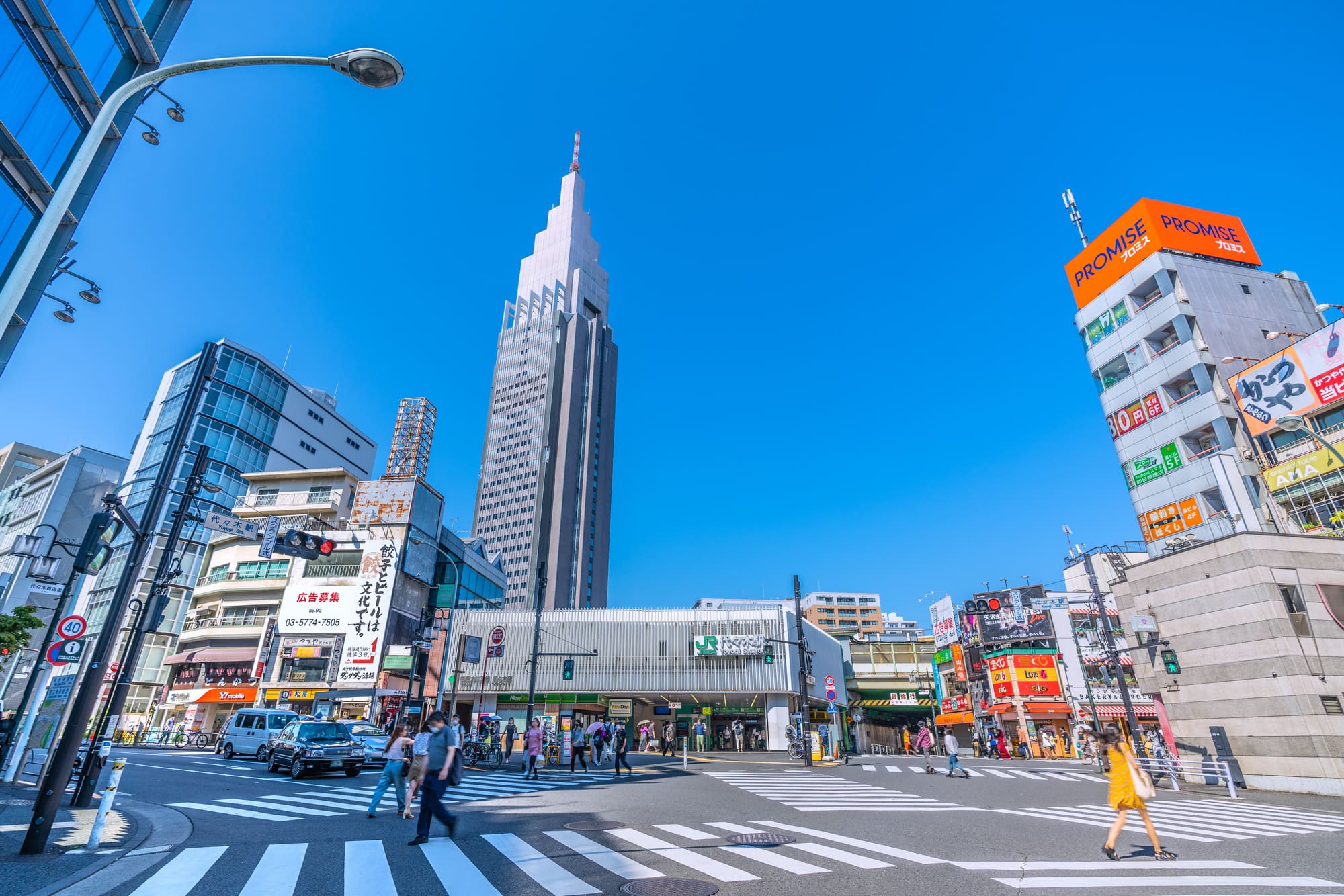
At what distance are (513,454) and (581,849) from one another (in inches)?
5395

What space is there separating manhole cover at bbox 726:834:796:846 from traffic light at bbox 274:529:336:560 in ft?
33.0

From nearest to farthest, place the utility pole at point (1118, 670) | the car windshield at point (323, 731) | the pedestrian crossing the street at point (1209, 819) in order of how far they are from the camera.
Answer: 1. the pedestrian crossing the street at point (1209, 819)
2. the car windshield at point (323, 731)
3. the utility pole at point (1118, 670)

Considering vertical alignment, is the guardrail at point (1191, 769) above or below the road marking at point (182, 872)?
above

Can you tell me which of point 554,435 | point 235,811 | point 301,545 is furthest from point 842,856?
point 554,435

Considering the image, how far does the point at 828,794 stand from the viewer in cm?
1684

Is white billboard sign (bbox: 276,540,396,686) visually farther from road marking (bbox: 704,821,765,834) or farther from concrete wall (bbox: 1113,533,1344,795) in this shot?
concrete wall (bbox: 1113,533,1344,795)

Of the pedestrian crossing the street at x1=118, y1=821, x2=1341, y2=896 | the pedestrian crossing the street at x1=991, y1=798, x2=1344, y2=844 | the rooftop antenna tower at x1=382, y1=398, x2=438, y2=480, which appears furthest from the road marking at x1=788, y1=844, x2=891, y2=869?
the rooftop antenna tower at x1=382, y1=398, x2=438, y2=480

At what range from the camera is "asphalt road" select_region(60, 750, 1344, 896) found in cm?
652

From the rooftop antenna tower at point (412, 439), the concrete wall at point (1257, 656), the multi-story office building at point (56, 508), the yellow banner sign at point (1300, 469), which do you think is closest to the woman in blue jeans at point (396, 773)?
the concrete wall at point (1257, 656)

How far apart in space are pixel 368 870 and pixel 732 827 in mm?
5683

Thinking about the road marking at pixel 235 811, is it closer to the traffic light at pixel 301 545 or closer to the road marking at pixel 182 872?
the road marking at pixel 182 872

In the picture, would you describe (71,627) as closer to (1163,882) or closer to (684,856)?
(684,856)

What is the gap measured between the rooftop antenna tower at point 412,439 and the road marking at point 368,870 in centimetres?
7042

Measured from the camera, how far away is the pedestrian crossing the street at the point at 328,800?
11.6 metres
